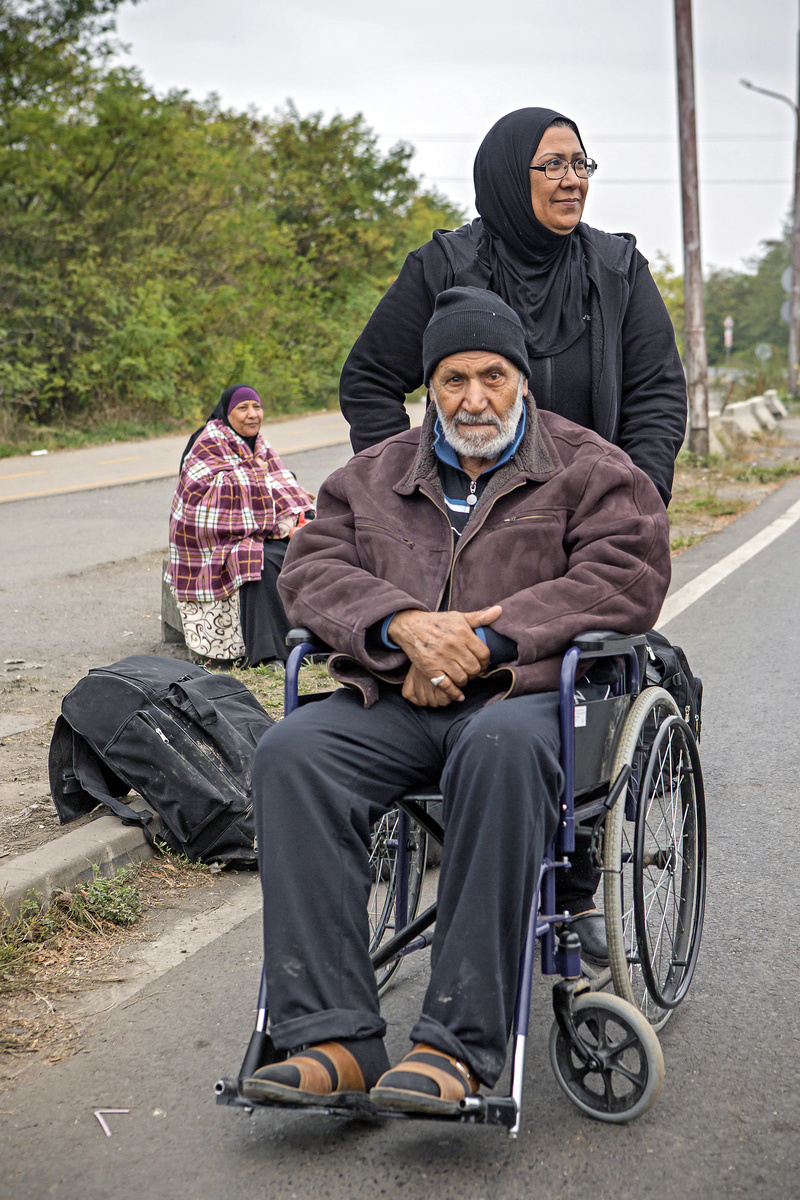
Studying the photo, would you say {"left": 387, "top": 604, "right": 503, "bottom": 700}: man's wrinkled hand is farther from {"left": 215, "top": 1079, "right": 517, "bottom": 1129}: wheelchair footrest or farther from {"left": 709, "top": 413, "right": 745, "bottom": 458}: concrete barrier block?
{"left": 709, "top": 413, "right": 745, "bottom": 458}: concrete barrier block

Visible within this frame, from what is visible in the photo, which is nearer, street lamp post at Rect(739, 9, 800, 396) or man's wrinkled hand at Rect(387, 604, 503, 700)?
man's wrinkled hand at Rect(387, 604, 503, 700)

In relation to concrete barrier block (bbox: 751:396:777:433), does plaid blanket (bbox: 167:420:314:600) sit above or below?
above

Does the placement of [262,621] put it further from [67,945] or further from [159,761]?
[67,945]

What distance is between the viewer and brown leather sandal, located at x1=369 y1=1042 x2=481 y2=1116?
2.29 m

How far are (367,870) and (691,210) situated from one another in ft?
49.0

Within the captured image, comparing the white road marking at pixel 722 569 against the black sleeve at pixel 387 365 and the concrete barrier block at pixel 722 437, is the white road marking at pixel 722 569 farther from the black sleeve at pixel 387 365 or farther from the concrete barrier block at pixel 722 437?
the concrete barrier block at pixel 722 437

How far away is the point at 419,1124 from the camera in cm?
254

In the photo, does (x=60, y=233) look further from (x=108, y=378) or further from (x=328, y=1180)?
(x=328, y=1180)

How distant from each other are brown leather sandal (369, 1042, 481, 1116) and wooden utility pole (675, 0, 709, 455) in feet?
47.1

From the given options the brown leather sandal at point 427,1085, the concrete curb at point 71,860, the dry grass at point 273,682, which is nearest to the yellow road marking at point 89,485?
the dry grass at point 273,682

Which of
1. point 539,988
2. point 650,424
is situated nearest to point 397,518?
point 650,424

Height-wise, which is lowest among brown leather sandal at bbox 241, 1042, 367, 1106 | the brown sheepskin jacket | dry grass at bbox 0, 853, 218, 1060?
dry grass at bbox 0, 853, 218, 1060

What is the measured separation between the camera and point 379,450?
3205 millimetres

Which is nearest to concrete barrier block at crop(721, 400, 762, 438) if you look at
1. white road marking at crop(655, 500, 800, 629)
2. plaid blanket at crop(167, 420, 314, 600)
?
white road marking at crop(655, 500, 800, 629)
